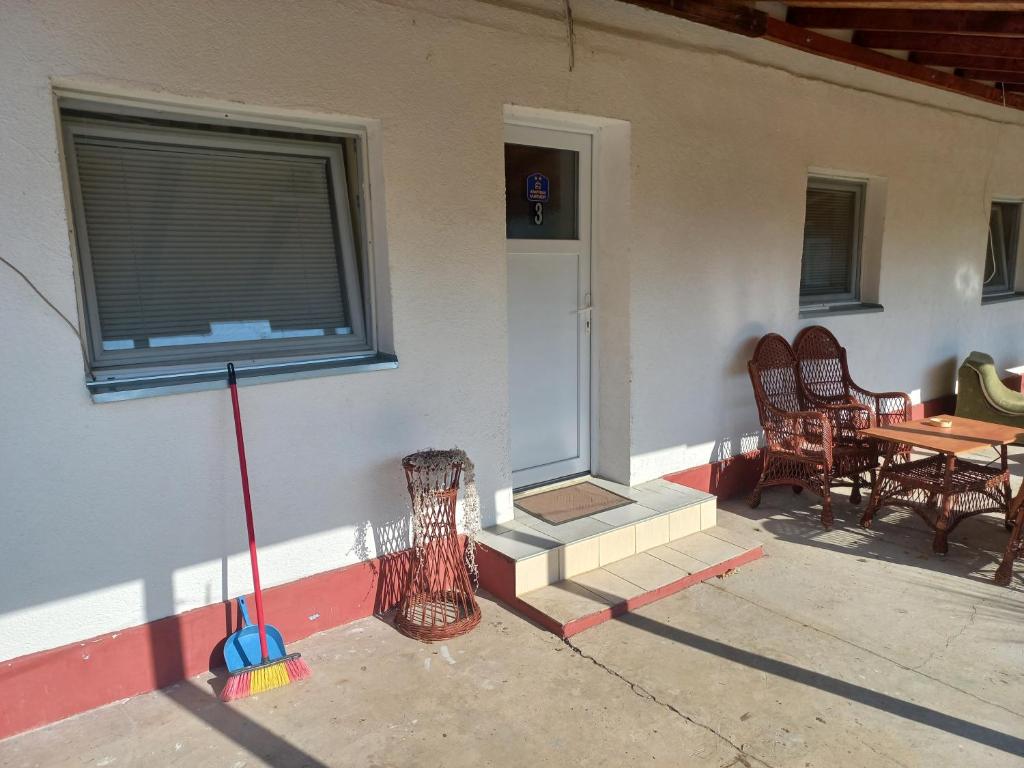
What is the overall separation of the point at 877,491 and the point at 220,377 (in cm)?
376

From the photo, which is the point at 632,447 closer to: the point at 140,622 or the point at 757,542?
the point at 757,542

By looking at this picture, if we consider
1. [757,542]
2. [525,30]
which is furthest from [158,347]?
[757,542]

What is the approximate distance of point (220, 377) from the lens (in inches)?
107

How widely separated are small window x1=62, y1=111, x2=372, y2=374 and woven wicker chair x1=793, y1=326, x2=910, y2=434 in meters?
3.22

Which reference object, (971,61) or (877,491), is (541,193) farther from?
(971,61)

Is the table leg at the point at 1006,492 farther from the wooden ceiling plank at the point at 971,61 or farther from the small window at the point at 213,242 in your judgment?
the small window at the point at 213,242

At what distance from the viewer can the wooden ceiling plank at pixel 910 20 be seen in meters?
4.07

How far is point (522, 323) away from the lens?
386cm

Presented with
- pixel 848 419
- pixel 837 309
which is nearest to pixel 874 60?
pixel 837 309

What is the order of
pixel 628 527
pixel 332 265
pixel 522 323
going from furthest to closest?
pixel 522 323 → pixel 628 527 → pixel 332 265

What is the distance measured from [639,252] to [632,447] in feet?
3.80

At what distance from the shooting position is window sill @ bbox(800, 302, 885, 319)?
16.8 ft

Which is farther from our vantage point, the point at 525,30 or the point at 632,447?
the point at 632,447

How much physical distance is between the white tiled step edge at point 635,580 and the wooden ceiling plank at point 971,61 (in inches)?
163
